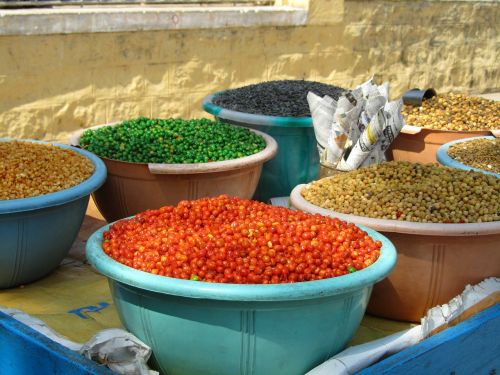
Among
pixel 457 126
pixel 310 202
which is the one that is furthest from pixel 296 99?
pixel 310 202

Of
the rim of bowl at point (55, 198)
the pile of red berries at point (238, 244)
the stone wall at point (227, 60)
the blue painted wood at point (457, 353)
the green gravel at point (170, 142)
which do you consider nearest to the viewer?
the pile of red berries at point (238, 244)

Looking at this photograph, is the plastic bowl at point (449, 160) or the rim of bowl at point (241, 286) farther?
the plastic bowl at point (449, 160)

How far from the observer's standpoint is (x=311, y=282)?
2.49 m

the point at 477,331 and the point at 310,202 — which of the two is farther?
the point at 310,202

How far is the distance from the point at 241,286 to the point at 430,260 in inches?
41.9

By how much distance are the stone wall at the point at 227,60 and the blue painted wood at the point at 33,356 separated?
343cm

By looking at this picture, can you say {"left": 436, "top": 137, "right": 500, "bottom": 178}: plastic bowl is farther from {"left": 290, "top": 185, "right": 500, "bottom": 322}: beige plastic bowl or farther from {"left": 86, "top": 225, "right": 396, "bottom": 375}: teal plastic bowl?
{"left": 86, "top": 225, "right": 396, "bottom": 375}: teal plastic bowl

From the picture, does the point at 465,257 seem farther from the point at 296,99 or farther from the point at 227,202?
the point at 296,99

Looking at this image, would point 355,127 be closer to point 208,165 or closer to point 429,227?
point 208,165

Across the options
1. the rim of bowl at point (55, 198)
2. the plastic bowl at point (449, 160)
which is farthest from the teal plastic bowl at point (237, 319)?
the plastic bowl at point (449, 160)

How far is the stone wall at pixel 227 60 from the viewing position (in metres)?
5.96

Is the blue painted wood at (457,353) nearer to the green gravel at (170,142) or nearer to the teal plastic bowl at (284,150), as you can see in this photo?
the green gravel at (170,142)

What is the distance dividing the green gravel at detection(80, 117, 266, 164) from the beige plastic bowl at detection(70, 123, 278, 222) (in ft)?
0.25

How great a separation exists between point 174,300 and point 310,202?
109 centimetres
